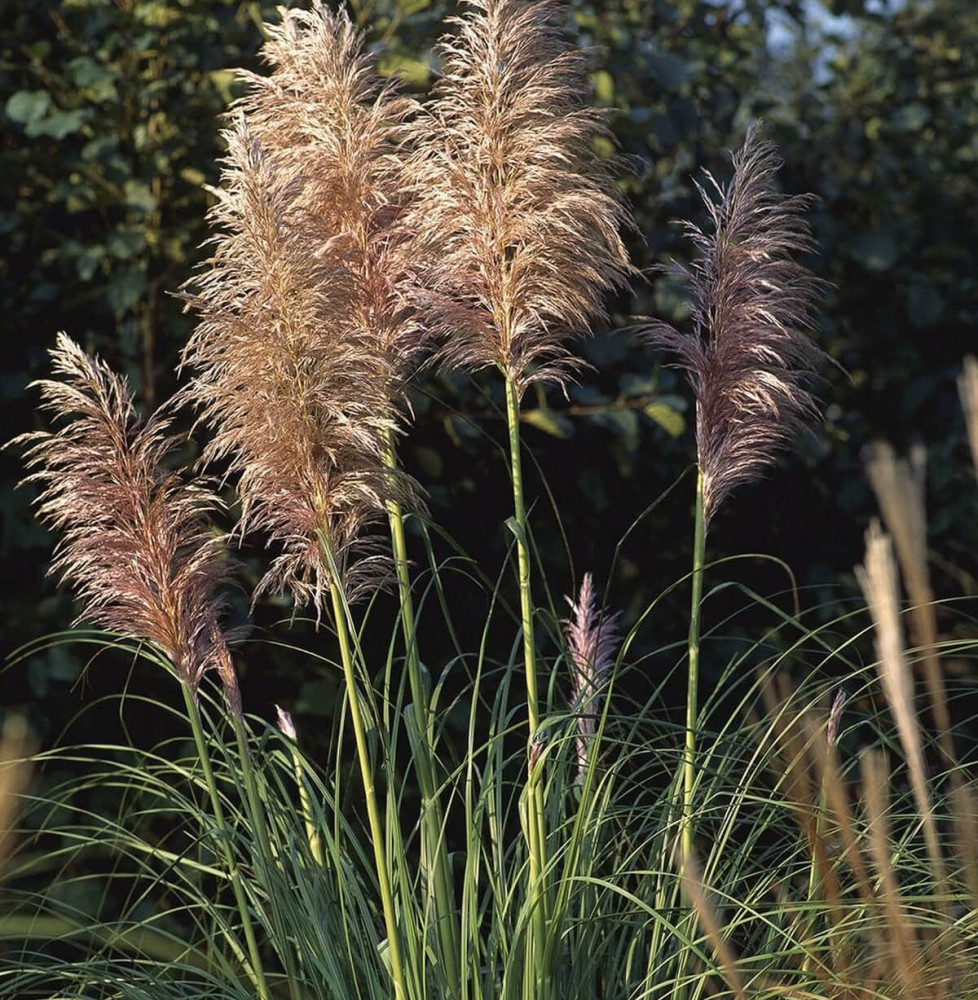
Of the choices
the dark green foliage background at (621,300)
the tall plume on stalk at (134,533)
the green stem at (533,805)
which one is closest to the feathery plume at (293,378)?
the tall plume on stalk at (134,533)

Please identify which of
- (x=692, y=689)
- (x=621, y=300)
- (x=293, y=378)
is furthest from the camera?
(x=621, y=300)

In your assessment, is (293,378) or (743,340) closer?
(293,378)

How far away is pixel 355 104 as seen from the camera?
2287 millimetres

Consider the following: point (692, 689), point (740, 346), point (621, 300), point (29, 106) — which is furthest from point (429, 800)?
point (621, 300)

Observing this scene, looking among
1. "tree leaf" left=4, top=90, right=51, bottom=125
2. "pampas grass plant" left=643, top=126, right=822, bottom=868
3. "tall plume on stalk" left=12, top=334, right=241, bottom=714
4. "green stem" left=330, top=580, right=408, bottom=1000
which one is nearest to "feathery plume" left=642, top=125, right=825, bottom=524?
"pampas grass plant" left=643, top=126, right=822, bottom=868

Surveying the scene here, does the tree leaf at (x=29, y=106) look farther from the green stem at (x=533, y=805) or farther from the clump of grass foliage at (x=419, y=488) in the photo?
the green stem at (x=533, y=805)

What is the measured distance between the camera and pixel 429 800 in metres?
2.21

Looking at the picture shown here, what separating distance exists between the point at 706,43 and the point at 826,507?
4.64ft

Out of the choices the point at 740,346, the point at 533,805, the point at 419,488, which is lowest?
the point at 533,805

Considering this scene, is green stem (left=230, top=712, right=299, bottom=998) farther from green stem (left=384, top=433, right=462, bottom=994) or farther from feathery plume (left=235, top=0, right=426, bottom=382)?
feathery plume (left=235, top=0, right=426, bottom=382)

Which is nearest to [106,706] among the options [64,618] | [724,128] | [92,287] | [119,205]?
[64,618]

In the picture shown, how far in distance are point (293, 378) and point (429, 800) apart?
641 mm

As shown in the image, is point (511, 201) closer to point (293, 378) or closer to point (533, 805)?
point (293, 378)

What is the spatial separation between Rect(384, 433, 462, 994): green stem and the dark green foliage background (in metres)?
1.28
